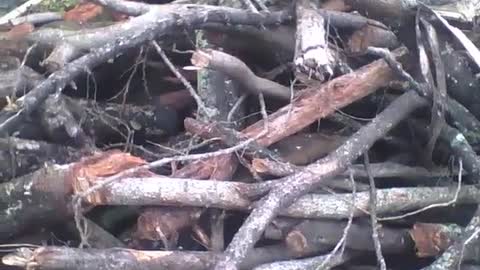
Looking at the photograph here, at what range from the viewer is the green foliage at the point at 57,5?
6.38ft

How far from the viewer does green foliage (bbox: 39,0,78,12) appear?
1943mm

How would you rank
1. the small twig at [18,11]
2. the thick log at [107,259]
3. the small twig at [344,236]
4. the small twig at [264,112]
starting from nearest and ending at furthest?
the thick log at [107,259] < the small twig at [344,236] < the small twig at [264,112] < the small twig at [18,11]

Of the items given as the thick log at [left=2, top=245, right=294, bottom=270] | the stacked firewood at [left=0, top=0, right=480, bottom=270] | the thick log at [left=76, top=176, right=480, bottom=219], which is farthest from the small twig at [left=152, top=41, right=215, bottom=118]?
the thick log at [left=2, top=245, right=294, bottom=270]

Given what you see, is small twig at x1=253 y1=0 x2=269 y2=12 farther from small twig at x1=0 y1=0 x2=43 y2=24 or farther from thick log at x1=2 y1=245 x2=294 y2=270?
small twig at x1=0 y1=0 x2=43 y2=24

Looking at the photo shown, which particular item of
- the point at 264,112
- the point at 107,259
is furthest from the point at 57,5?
the point at 107,259

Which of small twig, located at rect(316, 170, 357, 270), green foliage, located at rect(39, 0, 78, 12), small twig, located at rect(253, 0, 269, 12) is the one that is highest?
small twig, located at rect(253, 0, 269, 12)

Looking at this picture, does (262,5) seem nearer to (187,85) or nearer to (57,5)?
(187,85)

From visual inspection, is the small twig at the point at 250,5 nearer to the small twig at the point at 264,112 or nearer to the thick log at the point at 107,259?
the small twig at the point at 264,112

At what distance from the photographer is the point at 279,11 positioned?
5.28 feet

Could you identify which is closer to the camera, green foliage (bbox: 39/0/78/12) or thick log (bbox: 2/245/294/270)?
thick log (bbox: 2/245/294/270)

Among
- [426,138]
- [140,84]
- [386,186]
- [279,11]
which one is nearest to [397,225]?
[386,186]

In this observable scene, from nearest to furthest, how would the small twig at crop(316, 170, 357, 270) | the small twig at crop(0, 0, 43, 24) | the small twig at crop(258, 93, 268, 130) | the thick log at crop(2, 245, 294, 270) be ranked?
the thick log at crop(2, 245, 294, 270), the small twig at crop(316, 170, 357, 270), the small twig at crop(258, 93, 268, 130), the small twig at crop(0, 0, 43, 24)

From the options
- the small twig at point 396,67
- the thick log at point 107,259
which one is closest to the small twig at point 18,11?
the thick log at point 107,259

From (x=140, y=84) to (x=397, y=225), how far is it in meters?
0.61
